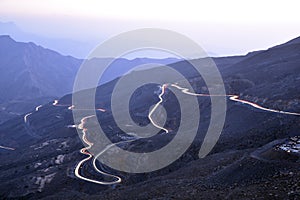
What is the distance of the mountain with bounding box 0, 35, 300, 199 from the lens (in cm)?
3025

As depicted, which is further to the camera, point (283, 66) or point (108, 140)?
point (283, 66)

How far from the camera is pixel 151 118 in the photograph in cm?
8938

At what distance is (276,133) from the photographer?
47.4 meters

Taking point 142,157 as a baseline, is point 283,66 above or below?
above

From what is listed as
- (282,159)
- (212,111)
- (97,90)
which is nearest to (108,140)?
(212,111)

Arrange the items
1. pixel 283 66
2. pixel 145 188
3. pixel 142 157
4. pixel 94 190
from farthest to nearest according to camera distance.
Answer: pixel 283 66 < pixel 142 157 < pixel 94 190 < pixel 145 188

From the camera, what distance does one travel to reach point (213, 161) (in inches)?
1676

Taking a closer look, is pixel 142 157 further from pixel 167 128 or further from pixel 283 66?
pixel 283 66

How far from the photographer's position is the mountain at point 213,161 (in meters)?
30.2

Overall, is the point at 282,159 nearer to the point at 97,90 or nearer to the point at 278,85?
the point at 278,85

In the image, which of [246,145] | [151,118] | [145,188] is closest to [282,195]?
[145,188]

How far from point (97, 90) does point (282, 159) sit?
165 meters

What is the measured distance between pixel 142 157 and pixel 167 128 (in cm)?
2512

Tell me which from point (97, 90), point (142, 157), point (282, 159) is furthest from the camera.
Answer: point (97, 90)
